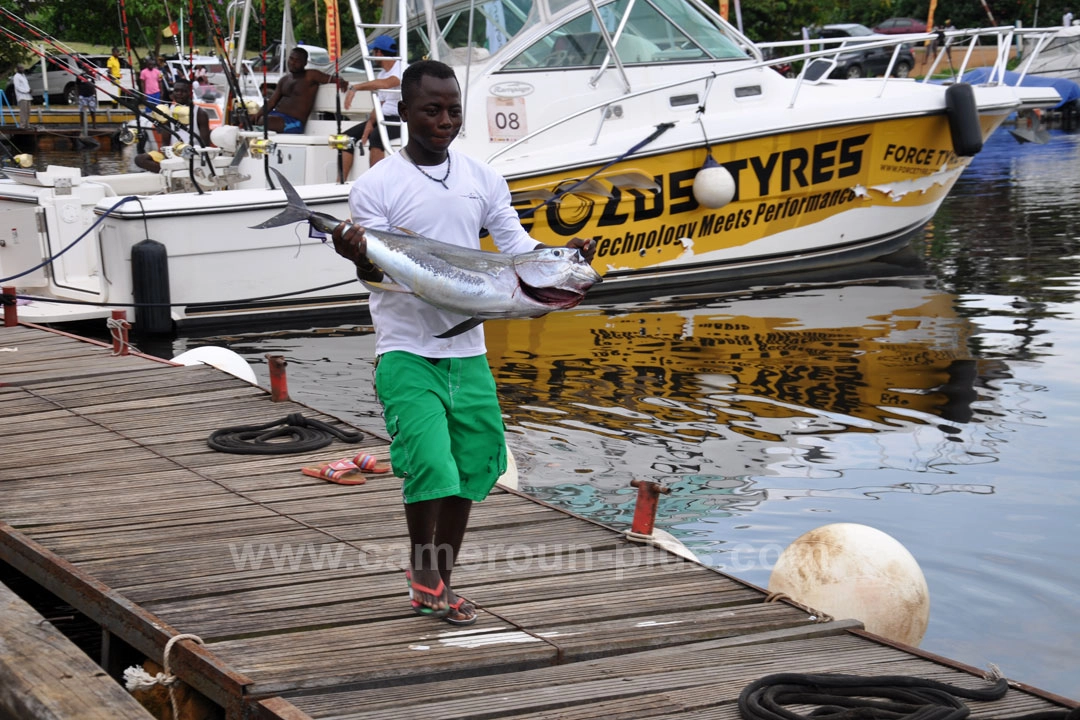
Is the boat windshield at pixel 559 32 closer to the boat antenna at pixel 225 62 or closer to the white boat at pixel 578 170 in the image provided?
the white boat at pixel 578 170

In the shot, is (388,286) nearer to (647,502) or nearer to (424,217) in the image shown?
(424,217)

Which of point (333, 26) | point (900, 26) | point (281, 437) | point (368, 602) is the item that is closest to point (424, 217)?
point (368, 602)

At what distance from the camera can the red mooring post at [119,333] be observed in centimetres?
869

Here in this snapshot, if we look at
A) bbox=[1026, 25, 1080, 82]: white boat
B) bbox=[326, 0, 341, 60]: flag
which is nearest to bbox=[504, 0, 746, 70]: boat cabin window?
bbox=[326, 0, 341, 60]: flag

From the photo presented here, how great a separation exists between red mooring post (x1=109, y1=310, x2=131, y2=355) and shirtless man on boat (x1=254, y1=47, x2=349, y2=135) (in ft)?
15.2

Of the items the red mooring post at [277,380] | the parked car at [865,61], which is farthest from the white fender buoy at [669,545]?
the parked car at [865,61]

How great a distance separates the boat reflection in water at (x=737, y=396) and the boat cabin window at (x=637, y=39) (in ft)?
7.91

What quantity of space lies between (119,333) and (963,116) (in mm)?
8753

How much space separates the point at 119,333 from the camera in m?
8.73

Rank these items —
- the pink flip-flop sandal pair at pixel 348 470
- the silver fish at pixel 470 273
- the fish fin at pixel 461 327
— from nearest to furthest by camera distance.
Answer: the silver fish at pixel 470 273, the fish fin at pixel 461 327, the pink flip-flop sandal pair at pixel 348 470

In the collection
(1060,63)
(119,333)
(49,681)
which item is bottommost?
(49,681)

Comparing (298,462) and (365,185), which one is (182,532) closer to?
(298,462)

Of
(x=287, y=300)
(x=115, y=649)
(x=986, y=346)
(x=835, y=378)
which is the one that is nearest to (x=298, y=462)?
(x=115, y=649)

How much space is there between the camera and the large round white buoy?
15.6ft
